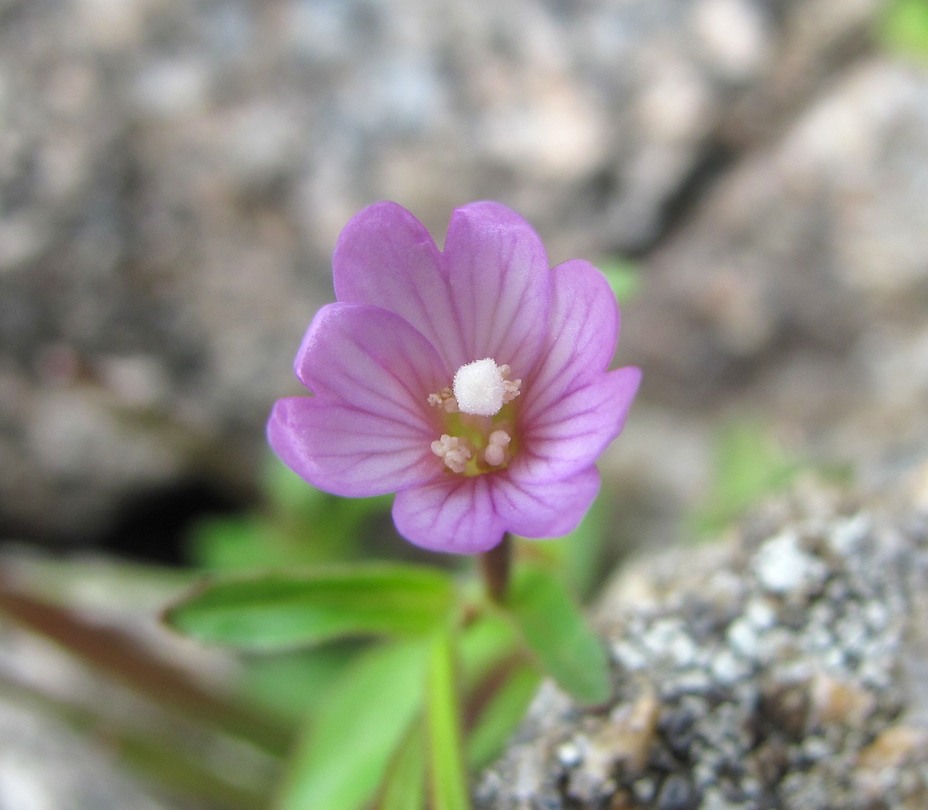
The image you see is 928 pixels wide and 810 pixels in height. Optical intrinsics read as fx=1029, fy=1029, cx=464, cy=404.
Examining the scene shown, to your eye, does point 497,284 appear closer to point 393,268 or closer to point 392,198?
point 393,268

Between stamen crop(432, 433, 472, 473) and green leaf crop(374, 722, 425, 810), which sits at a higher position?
stamen crop(432, 433, 472, 473)

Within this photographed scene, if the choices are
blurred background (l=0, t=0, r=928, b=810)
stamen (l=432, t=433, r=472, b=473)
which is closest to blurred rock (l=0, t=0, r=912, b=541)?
blurred background (l=0, t=0, r=928, b=810)

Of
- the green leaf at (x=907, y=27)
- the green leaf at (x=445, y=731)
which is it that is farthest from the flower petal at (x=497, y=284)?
the green leaf at (x=907, y=27)

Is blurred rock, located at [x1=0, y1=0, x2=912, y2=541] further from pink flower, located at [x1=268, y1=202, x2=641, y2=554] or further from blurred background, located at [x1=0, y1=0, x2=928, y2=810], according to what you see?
pink flower, located at [x1=268, y1=202, x2=641, y2=554]

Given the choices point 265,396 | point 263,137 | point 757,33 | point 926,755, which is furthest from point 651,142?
point 926,755

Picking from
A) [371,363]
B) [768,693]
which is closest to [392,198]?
[371,363]

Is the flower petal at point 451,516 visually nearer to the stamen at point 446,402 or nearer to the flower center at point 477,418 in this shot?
the flower center at point 477,418

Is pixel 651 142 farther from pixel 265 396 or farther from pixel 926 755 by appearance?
pixel 926 755
